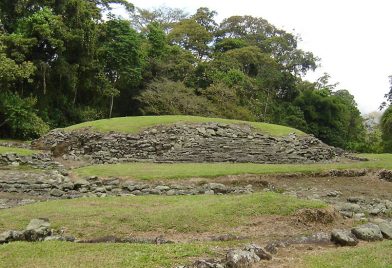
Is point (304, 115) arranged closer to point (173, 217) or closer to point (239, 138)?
point (239, 138)

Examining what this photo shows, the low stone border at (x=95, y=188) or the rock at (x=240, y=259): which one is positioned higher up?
the rock at (x=240, y=259)

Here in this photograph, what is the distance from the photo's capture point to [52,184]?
1572cm

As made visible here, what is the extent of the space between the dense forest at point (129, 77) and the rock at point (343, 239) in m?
26.3

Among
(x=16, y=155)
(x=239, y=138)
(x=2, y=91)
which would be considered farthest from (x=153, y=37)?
(x=16, y=155)

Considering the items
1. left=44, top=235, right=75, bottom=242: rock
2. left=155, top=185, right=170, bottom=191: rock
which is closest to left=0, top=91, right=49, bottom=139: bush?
left=155, top=185, right=170, bottom=191: rock

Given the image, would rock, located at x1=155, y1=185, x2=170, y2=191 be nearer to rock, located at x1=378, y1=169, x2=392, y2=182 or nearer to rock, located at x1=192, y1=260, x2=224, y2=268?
rock, located at x1=192, y1=260, x2=224, y2=268

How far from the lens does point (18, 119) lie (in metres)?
30.2

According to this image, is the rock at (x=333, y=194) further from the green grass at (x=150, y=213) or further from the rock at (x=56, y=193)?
the rock at (x=56, y=193)

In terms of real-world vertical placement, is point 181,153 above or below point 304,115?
below

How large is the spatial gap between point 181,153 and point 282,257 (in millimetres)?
16973

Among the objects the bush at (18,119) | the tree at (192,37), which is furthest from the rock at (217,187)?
the tree at (192,37)

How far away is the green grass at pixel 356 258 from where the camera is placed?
7219 mm

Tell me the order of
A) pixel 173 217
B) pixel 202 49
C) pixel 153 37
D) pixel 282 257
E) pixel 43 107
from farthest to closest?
pixel 202 49, pixel 153 37, pixel 43 107, pixel 173 217, pixel 282 257

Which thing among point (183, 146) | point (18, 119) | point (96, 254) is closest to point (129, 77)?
point (18, 119)
